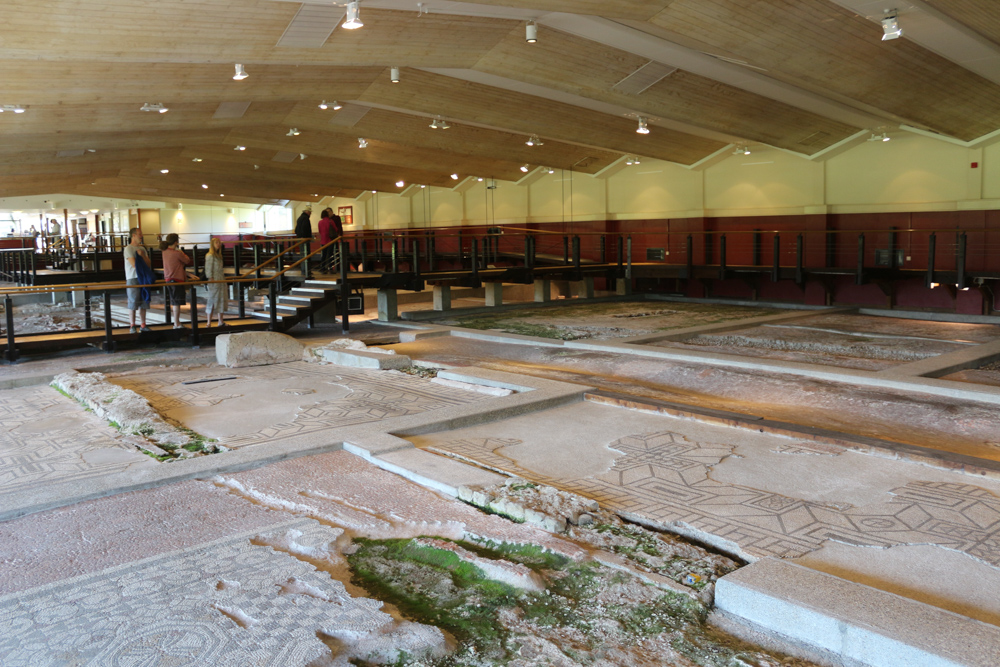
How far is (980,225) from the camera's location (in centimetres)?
1534

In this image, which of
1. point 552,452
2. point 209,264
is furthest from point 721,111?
point 552,452

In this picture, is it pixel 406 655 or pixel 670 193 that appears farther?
pixel 670 193

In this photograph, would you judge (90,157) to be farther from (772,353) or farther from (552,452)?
(552,452)

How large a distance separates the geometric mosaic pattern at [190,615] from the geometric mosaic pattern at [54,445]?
207 centimetres

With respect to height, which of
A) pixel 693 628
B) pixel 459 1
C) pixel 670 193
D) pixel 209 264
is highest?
pixel 459 1

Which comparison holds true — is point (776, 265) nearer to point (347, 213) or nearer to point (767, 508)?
point (767, 508)

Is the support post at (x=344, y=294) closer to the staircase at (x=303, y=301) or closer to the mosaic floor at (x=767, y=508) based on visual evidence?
the staircase at (x=303, y=301)

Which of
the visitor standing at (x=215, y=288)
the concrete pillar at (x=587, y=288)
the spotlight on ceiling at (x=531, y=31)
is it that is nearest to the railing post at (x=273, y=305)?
the visitor standing at (x=215, y=288)

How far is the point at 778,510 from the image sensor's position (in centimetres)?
462

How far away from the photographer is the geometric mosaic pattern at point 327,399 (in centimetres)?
692

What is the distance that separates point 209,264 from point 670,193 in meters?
12.1

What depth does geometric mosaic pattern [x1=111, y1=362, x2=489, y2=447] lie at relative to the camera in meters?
6.92

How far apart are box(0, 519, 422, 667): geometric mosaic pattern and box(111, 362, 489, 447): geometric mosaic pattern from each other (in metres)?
2.52

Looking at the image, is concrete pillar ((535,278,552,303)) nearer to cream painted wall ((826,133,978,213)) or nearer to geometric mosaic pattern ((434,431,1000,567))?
cream painted wall ((826,133,978,213))
